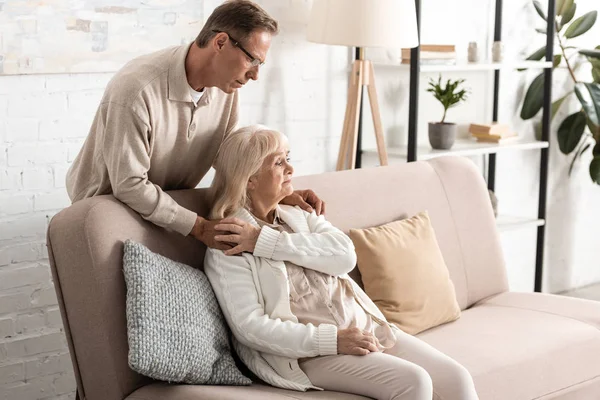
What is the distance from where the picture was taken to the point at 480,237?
341cm

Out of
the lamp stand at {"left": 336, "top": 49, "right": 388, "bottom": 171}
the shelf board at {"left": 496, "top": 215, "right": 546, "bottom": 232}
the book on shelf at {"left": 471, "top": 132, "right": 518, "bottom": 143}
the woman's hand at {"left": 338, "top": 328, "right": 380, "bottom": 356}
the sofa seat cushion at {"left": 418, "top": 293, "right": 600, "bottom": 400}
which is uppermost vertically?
the lamp stand at {"left": 336, "top": 49, "right": 388, "bottom": 171}

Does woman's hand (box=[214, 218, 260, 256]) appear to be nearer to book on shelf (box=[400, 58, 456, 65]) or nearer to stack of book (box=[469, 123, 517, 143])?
book on shelf (box=[400, 58, 456, 65])

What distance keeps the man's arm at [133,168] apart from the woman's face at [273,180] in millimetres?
231

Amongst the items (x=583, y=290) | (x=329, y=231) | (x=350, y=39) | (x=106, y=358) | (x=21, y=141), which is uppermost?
(x=350, y=39)

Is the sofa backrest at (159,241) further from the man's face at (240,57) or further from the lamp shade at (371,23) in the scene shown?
the lamp shade at (371,23)

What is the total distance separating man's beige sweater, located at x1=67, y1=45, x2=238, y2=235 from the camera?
246 cm

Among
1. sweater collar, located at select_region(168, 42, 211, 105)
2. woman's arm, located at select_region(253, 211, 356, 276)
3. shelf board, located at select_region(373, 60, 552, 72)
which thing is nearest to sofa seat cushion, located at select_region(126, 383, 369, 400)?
woman's arm, located at select_region(253, 211, 356, 276)

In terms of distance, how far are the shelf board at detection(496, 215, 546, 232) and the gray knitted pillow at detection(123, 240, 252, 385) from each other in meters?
2.24

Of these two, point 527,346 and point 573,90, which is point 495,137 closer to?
point 573,90

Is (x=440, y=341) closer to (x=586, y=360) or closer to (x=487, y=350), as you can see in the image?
(x=487, y=350)

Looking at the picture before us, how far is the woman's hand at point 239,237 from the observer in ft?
8.13

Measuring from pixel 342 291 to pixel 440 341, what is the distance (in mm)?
461

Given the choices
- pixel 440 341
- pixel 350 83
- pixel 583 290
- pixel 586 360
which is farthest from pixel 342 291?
pixel 583 290

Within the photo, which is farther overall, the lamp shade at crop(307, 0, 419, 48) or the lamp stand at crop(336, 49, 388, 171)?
the lamp stand at crop(336, 49, 388, 171)
